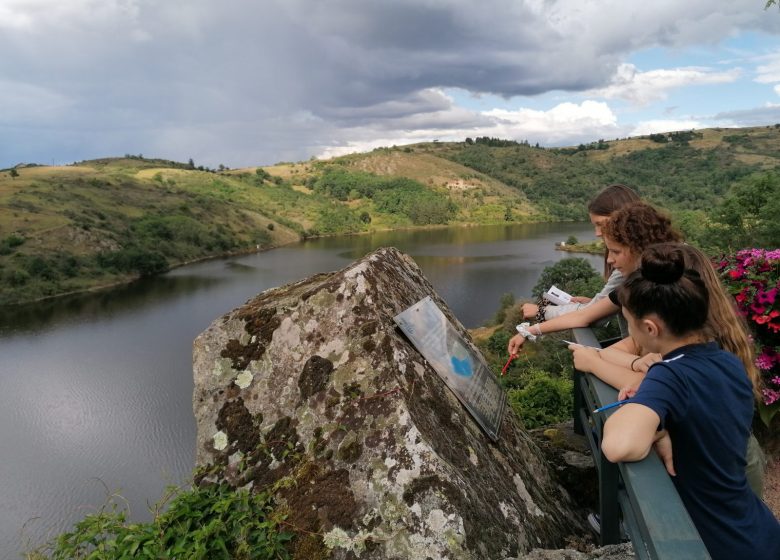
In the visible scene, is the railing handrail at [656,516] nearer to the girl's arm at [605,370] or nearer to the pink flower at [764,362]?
the girl's arm at [605,370]

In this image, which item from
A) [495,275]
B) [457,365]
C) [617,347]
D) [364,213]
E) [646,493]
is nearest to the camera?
[646,493]

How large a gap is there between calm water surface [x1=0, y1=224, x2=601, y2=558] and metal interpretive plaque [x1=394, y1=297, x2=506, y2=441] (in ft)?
5.81

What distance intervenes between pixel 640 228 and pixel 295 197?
463ft

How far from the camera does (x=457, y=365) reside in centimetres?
321

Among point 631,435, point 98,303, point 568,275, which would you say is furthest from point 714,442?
point 98,303

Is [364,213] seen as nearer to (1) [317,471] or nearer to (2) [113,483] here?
(2) [113,483]

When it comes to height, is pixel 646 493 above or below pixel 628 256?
below

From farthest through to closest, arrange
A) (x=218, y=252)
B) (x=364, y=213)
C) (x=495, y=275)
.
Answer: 1. (x=364, y=213)
2. (x=218, y=252)
3. (x=495, y=275)

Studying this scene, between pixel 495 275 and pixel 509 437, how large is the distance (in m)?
58.7

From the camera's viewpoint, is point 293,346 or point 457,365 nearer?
point 293,346

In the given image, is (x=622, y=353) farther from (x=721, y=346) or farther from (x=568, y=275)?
(x=568, y=275)

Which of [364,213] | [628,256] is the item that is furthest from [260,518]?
[364,213]

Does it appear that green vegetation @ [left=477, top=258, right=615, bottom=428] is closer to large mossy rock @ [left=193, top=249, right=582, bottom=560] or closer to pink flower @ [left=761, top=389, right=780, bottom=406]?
pink flower @ [left=761, top=389, right=780, bottom=406]

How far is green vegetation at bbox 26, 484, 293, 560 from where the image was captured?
2.34m
